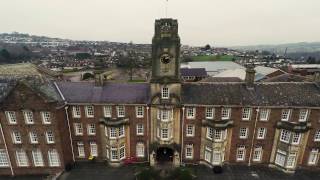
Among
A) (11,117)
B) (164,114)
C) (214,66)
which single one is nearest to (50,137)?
(11,117)

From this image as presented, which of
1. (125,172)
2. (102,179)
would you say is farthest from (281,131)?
(102,179)

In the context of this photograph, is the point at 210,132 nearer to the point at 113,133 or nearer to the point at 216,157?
the point at 216,157

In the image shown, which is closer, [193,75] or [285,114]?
[285,114]

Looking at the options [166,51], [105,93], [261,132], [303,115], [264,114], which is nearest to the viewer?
[166,51]

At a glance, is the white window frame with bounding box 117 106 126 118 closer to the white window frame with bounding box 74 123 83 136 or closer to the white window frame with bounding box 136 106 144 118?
the white window frame with bounding box 136 106 144 118

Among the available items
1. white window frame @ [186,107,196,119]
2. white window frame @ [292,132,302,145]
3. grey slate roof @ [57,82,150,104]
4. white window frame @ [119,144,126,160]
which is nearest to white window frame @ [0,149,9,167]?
grey slate roof @ [57,82,150,104]

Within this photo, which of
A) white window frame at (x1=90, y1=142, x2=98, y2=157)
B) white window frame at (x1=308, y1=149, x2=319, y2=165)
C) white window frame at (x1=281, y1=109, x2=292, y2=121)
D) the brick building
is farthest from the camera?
white window frame at (x1=90, y1=142, x2=98, y2=157)
